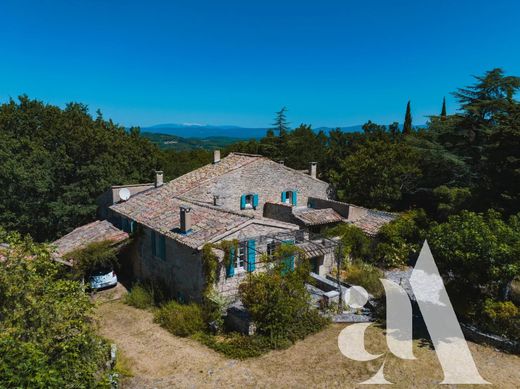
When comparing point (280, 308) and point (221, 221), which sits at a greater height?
point (221, 221)

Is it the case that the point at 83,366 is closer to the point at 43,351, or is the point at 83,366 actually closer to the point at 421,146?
the point at 43,351

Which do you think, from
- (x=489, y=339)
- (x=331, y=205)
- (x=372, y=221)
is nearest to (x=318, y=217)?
(x=331, y=205)

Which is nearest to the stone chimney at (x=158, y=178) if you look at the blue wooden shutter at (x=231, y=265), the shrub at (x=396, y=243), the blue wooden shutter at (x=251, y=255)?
the blue wooden shutter at (x=251, y=255)

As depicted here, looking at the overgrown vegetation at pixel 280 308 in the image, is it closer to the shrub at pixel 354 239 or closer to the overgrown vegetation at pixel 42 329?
the overgrown vegetation at pixel 42 329

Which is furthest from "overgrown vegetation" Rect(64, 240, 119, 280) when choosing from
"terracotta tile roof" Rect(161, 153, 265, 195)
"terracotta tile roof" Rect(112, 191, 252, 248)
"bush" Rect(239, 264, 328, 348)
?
"bush" Rect(239, 264, 328, 348)

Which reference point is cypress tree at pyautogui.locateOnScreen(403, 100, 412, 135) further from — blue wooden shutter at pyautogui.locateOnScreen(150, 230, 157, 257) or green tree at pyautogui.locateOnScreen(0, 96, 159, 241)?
blue wooden shutter at pyautogui.locateOnScreen(150, 230, 157, 257)

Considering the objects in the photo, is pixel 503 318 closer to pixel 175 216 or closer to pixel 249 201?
pixel 175 216
